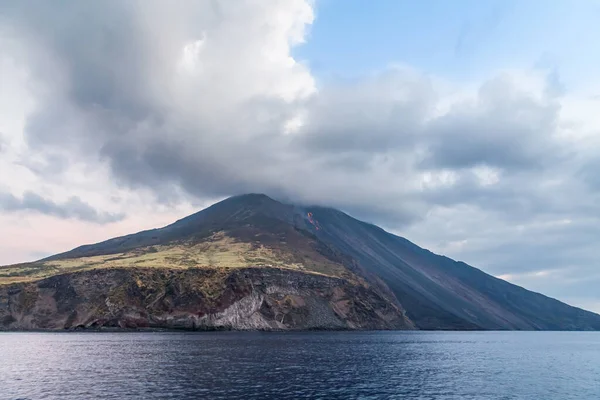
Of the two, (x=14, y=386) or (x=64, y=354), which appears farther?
(x=64, y=354)

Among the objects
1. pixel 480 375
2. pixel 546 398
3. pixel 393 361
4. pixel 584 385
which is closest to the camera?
pixel 546 398

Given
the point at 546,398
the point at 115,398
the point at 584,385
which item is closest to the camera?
the point at 115,398

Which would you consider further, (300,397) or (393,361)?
(393,361)

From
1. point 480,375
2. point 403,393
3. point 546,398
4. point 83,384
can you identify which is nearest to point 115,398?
point 83,384

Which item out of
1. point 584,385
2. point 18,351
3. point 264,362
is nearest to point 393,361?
point 264,362

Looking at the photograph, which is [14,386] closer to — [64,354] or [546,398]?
[64,354]

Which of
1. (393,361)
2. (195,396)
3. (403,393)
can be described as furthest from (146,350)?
(403,393)

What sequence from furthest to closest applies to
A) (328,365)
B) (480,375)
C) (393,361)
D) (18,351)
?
(18,351)
(393,361)
(328,365)
(480,375)

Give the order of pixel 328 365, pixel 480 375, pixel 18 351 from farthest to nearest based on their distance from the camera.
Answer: pixel 18 351
pixel 328 365
pixel 480 375

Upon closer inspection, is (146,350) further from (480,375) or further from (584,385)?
(584,385)

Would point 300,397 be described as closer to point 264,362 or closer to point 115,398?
point 115,398
